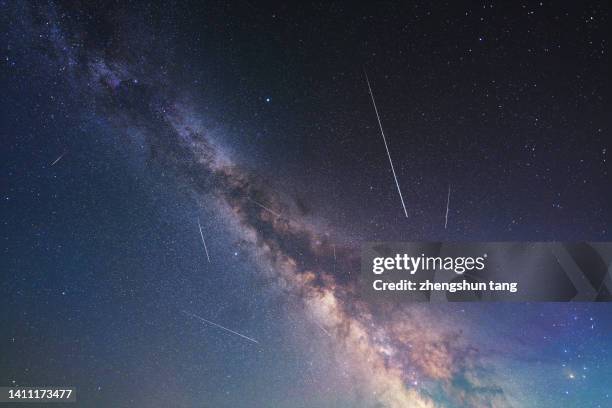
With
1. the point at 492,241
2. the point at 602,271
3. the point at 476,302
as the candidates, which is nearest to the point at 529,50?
the point at 492,241

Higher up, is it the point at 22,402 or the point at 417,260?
the point at 417,260

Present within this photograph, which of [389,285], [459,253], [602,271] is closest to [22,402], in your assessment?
[389,285]

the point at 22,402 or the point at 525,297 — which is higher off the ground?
the point at 525,297

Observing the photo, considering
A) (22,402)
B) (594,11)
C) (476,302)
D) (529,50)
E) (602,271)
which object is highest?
(594,11)

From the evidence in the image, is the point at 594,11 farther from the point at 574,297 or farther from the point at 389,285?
the point at 389,285

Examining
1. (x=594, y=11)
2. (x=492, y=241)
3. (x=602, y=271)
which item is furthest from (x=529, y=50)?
(x=602, y=271)

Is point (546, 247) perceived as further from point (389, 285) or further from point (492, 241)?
point (389, 285)

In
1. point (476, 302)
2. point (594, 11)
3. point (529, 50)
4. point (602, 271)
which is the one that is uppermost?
point (594, 11)
